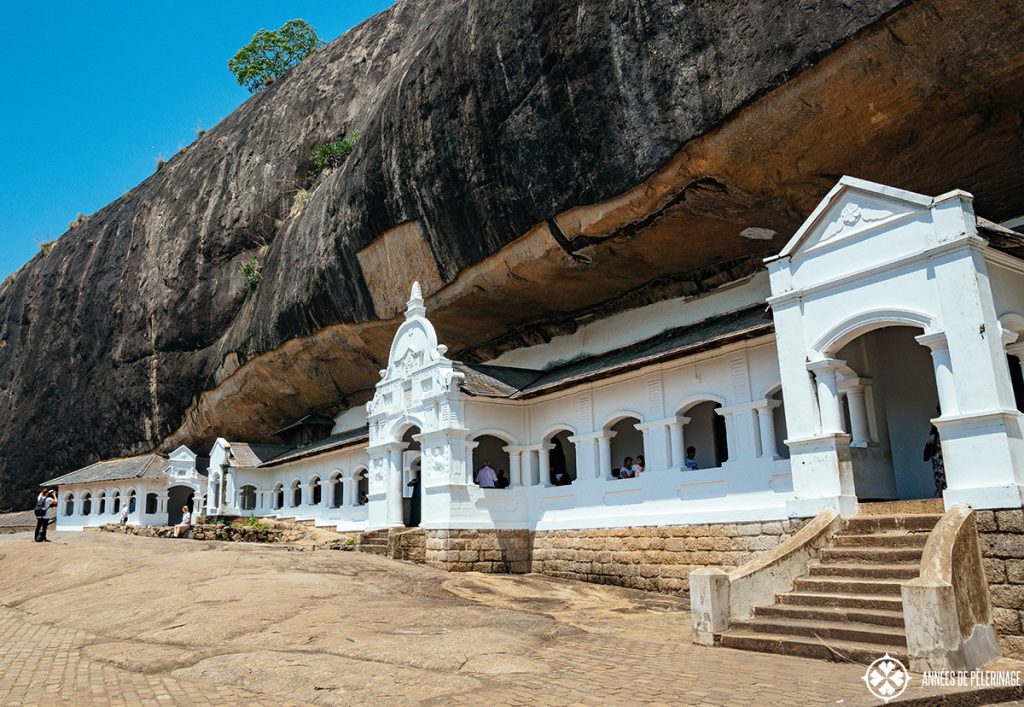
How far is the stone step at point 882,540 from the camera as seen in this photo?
10023mm

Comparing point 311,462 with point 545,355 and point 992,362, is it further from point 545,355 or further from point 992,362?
point 992,362

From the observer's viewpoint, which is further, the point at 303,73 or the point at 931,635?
the point at 303,73

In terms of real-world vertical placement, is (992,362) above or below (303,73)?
below

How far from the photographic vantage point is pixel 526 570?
19.3m

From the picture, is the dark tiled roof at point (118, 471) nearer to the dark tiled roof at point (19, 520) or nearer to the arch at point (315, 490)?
the dark tiled roof at point (19, 520)

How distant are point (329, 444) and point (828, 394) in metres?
20.6

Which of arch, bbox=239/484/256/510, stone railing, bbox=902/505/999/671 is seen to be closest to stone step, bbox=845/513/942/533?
stone railing, bbox=902/505/999/671

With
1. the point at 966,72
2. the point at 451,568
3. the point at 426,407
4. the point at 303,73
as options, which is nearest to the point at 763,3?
the point at 966,72

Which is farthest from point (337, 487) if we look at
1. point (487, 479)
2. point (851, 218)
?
point (851, 218)

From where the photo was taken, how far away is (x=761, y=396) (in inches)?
583

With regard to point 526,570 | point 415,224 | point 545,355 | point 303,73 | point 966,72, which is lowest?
point 526,570

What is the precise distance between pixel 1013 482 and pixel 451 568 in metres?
11.9

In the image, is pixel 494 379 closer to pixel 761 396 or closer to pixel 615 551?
pixel 615 551

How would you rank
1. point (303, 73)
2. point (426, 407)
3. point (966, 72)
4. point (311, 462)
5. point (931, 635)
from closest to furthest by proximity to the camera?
point (931, 635) → point (966, 72) → point (426, 407) → point (311, 462) → point (303, 73)
